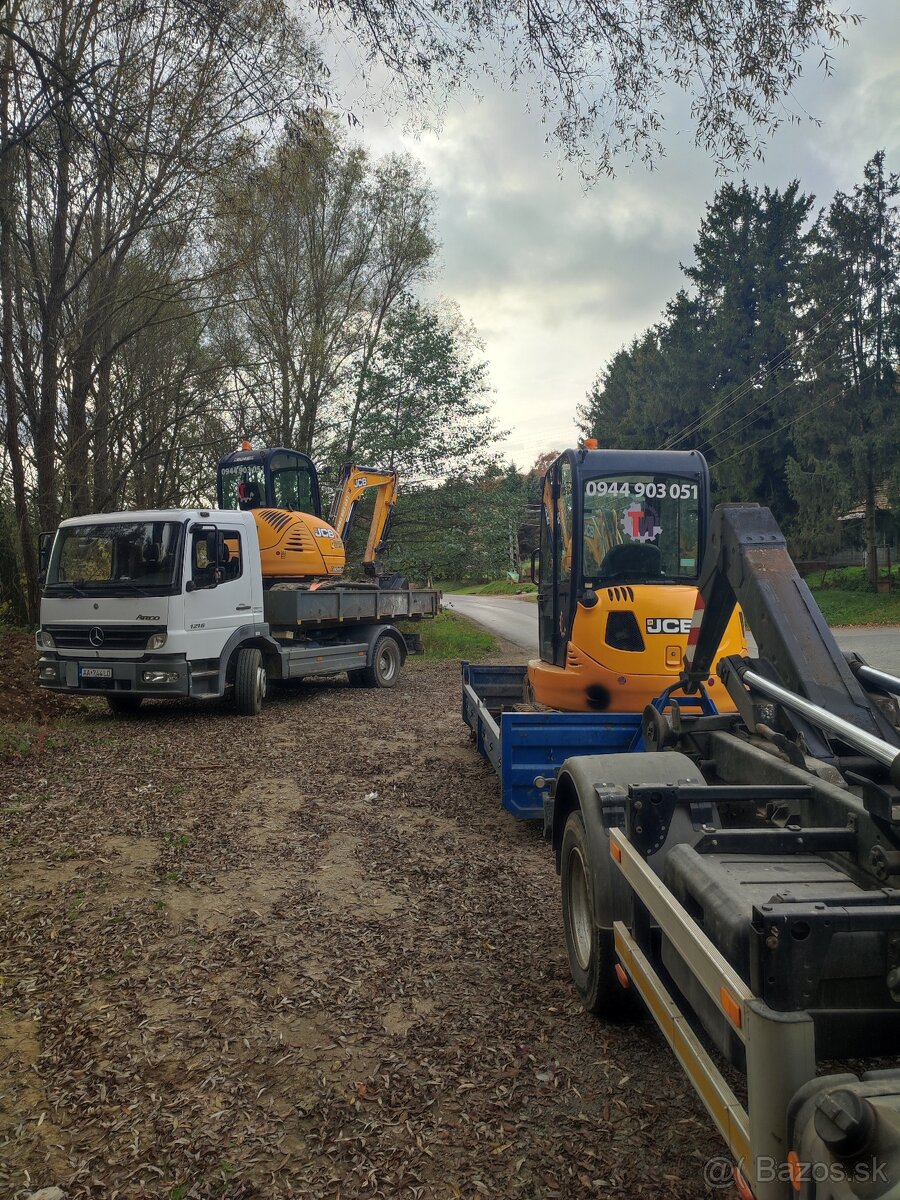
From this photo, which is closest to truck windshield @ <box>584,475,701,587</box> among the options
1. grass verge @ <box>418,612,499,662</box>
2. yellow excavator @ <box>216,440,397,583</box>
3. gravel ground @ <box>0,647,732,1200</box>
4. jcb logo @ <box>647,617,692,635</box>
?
jcb logo @ <box>647,617,692,635</box>

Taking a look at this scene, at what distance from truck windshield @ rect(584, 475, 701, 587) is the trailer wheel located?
3467mm

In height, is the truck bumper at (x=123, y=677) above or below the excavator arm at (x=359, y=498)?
below

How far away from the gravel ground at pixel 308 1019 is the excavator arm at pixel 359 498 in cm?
948

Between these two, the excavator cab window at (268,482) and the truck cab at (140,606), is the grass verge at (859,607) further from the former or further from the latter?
the truck cab at (140,606)

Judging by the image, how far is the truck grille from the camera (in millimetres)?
10641

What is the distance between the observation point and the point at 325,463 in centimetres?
2227

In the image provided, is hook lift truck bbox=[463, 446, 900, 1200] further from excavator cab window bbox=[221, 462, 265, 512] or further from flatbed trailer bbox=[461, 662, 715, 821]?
excavator cab window bbox=[221, 462, 265, 512]

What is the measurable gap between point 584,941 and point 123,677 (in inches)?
319

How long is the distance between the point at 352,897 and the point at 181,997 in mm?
1422

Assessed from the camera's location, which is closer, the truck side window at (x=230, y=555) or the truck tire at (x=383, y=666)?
the truck side window at (x=230, y=555)

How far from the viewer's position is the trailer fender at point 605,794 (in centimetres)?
359

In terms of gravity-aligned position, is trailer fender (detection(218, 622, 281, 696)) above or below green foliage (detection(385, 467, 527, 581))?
below

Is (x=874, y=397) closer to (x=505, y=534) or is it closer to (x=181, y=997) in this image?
(x=505, y=534)

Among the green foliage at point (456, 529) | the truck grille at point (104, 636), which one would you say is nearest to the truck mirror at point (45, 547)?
the truck grille at point (104, 636)
